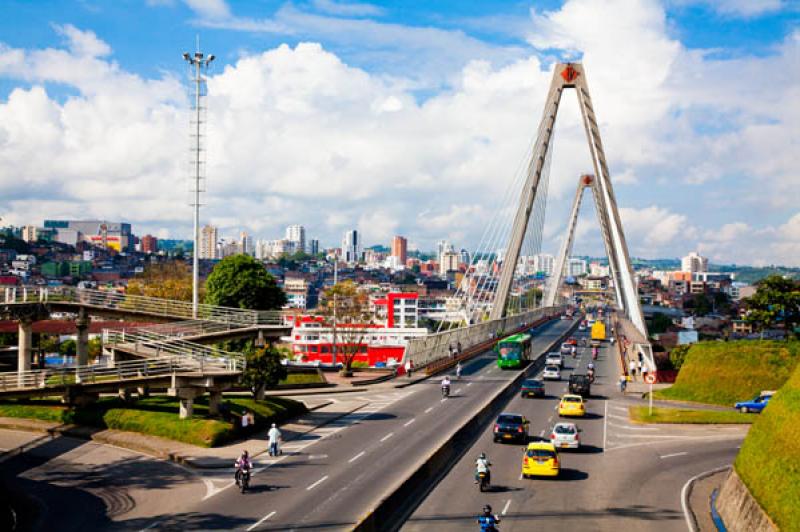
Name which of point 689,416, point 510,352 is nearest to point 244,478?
point 689,416

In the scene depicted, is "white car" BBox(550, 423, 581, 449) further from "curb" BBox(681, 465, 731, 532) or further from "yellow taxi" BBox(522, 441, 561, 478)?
"yellow taxi" BBox(522, 441, 561, 478)

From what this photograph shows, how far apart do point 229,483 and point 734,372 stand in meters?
39.8

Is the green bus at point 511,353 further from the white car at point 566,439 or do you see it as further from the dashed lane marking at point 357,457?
the dashed lane marking at point 357,457

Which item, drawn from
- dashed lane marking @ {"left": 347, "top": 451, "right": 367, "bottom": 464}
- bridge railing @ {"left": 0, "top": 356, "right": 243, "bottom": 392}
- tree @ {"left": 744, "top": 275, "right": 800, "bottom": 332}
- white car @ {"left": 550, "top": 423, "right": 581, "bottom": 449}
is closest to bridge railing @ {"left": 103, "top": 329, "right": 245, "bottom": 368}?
bridge railing @ {"left": 0, "top": 356, "right": 243, "bottom": 392}

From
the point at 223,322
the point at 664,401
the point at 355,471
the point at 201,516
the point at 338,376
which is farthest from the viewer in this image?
the point at 338,376

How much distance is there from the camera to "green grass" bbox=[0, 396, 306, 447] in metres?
39.3

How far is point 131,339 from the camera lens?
48688mm

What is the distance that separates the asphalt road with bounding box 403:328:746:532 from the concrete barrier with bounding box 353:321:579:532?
391 mm

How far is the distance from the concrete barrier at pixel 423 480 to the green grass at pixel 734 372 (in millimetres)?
17410

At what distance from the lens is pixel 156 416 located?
41219 millimetres

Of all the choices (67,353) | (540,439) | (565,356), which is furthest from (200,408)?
(565,356)

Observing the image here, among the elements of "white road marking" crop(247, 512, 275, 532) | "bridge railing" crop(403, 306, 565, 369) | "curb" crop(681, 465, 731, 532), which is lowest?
"curb" crop(681, 465, 731, 532)

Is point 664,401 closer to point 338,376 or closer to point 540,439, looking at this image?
point 540,439

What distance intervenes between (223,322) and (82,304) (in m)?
10.3
